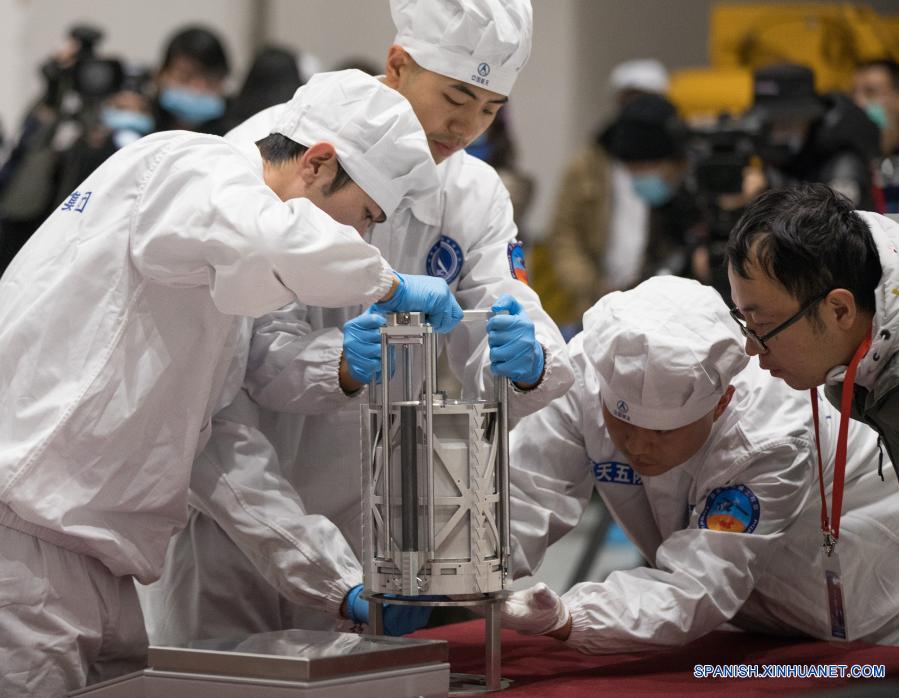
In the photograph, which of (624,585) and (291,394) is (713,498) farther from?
(291,394)

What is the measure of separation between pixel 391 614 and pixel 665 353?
0.59m

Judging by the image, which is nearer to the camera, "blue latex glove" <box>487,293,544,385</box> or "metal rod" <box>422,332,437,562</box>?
"metal rod" <box>422,332,437,562</box>

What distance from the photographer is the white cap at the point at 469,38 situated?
7.91 feet

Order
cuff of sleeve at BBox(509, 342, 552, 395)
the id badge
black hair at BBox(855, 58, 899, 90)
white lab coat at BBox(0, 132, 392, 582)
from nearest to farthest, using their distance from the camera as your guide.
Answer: white lab coat at BBox(0, 132, 392, 582), cuff of sleeve at BBox(509, 342, 552, 395), the id badge, black hair at BBox(855, 58, 899, 90)

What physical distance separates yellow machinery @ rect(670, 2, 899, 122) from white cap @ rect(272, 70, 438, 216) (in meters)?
4.25

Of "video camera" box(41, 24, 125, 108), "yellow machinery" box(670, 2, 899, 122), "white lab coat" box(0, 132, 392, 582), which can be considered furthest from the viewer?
"yellow machinery" box(670, 2, 899, 122)

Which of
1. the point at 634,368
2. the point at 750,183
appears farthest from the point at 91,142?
the point at 634,368

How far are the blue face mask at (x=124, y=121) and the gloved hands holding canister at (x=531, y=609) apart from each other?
2870 millimetres

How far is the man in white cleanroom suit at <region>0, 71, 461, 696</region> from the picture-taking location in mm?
1842

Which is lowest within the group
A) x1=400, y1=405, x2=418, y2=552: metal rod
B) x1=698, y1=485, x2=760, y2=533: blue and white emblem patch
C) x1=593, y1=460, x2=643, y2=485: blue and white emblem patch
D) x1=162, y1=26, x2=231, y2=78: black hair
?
x1=698, y1=485, x2=760, y2=533: blue and white emblem patch

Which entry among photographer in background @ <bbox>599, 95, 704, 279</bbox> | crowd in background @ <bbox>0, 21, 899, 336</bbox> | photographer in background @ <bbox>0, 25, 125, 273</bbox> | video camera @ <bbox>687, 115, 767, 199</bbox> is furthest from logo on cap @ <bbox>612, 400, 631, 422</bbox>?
photographer in background @ <bbox>0, 25, 125, 273</bbox>

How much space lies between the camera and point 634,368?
222 centimetres

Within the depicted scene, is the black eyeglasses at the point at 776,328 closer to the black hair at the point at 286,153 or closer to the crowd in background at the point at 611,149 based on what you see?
the black hair at the point at 286,153

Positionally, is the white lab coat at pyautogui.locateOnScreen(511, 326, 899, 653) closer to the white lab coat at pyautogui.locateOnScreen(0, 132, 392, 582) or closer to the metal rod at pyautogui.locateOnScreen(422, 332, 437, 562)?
the metal rod at pyautogui.locateOnScreen(422, 332, 437, 562)
